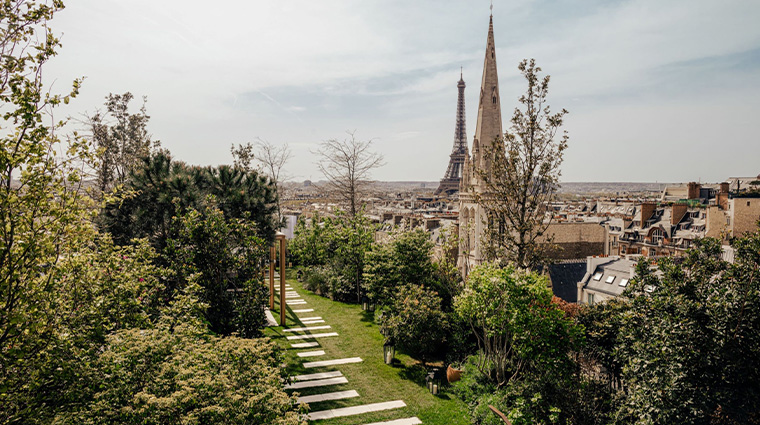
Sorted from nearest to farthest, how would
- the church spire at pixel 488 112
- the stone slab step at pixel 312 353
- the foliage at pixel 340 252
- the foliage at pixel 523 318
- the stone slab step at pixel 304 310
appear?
the foliage at pixel 523 318 → the stone slab step at pixel 312 353 → the stone slab step at pixel 304 310 → the foliage at pixel 340 252 → the church spire at pixel 488 112

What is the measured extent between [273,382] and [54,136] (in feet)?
15.9

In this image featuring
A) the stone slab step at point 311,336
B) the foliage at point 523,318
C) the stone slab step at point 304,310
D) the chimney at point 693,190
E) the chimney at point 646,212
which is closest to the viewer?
the foliage at point 523,318

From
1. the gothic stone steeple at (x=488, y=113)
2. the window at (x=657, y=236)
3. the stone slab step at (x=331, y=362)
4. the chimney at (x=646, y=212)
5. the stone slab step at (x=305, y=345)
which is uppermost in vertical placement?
the gothic stone steeple at (x=488, y=113)

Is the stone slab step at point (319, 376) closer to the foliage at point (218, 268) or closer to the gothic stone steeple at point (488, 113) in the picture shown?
the foliage at point (218, 268)

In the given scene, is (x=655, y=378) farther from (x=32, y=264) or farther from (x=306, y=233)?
(x=306, y=233)

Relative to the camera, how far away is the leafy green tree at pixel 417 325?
1397 cm

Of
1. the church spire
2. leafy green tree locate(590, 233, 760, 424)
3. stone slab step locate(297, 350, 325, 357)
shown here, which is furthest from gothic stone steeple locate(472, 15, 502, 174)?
leafy green tree locate(590, 233, 760, 424)

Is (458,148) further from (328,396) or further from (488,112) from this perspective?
(328,396)

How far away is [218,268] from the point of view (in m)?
13.2

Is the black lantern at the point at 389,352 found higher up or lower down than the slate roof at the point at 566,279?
higher up

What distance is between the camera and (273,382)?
699cm

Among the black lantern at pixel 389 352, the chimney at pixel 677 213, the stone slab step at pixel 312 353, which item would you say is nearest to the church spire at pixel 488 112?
the black lantern at pixel 389 352

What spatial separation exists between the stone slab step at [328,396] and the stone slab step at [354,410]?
565mm

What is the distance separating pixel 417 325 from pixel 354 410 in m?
3.56
